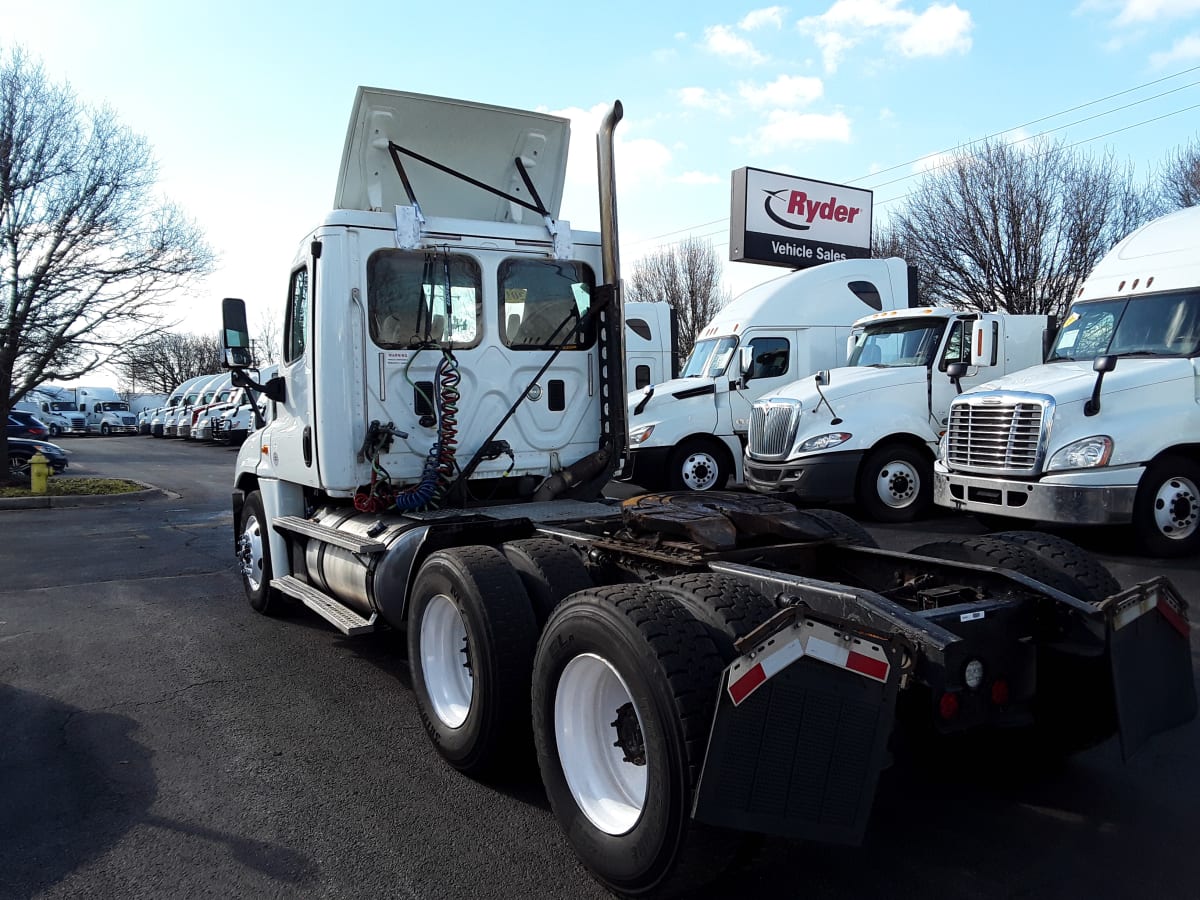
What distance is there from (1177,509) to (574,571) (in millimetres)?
6886

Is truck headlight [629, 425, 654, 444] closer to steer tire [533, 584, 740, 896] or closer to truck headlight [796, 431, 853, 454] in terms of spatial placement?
truck headlight [796, 431, 853, 454]

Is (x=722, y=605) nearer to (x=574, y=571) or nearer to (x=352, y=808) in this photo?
(x=574, y=571)

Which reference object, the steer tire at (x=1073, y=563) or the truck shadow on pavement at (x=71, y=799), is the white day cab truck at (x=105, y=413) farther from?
the steer tire at (x=1073, y=563)

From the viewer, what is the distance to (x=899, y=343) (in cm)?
1202

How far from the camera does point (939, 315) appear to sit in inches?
462

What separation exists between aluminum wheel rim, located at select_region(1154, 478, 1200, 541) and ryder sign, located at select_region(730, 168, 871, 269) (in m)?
19.1

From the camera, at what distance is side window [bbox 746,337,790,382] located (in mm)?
14289

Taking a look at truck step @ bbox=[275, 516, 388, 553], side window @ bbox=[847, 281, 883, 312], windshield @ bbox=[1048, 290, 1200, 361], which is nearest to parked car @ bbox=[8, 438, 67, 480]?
truck step @ bbox=[275, 516, 388, 553]

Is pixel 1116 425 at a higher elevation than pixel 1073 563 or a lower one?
higher

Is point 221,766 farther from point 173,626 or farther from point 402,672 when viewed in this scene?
point 173,626

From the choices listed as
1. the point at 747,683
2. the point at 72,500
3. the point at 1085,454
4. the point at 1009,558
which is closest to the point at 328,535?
the point at 747,683

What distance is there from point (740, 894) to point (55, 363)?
19.5 m

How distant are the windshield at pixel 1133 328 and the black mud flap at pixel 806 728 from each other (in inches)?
305

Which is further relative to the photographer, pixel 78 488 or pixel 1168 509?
pixel 78 488
